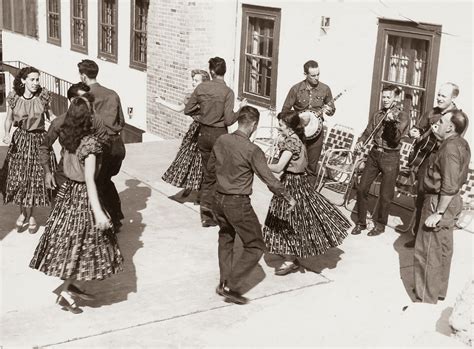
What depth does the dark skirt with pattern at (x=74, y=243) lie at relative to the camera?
259 inches

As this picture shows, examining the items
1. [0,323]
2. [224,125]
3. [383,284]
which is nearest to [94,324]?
[0,323]

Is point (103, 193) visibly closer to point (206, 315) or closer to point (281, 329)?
point (206, 315)

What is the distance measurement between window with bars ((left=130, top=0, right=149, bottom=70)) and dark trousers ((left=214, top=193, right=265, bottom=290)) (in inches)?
379

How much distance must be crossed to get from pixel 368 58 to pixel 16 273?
5811 millimetres

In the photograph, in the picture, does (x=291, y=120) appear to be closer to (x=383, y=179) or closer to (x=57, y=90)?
(x=383, y=179)

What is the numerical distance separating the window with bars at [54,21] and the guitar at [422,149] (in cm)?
1335

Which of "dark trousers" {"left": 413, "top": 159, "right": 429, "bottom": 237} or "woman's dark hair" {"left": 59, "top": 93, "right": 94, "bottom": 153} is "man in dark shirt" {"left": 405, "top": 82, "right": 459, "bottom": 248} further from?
"woman's dark hair" {"left": 59, "top": 93, "right": 94, "bottom": 153}

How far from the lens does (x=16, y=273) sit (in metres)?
7.70

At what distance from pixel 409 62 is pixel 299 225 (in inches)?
157

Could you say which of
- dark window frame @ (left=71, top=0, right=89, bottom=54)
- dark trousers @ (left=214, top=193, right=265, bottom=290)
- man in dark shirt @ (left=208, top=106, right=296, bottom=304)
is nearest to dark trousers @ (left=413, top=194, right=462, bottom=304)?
man in dark shirt @ (left=208, top=106, right=296, bottom=304)

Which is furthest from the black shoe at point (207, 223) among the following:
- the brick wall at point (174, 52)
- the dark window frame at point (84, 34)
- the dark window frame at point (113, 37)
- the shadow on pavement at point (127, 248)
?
the dark window frame at point (84, 34)

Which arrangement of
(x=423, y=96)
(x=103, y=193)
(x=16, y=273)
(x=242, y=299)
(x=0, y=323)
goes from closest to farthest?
1. (x=0, y=323)
2. (x=242, y=299)
3. (x=16, y=273)
4. (x=103, y=193)
5. (x=423, y=96)

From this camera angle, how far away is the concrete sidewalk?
21.2ft

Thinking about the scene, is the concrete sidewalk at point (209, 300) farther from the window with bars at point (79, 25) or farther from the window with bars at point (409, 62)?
the window with bars at point (79, 25)
